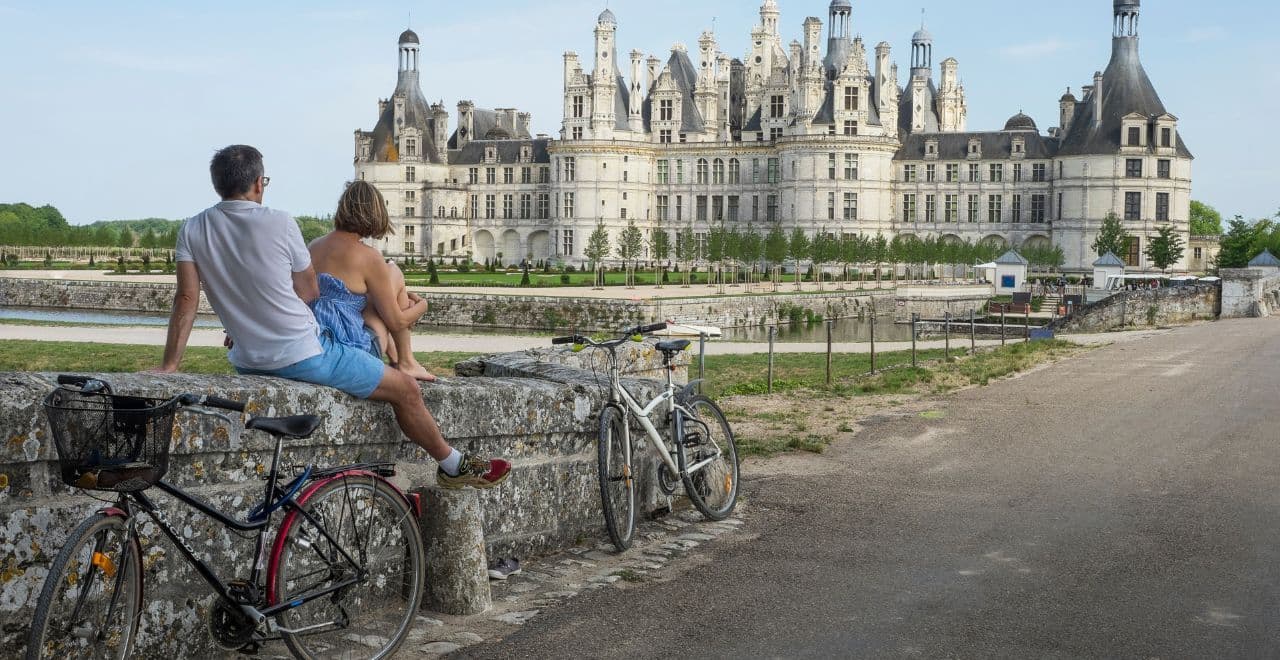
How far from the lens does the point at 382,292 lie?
533 cm

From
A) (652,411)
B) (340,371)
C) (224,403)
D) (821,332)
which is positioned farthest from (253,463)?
(821,332)

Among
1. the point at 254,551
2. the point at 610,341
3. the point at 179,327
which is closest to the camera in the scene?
the point at 254,551

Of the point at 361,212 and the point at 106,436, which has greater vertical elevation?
the point at 361,212

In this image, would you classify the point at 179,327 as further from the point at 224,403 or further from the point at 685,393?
the point at 685,393

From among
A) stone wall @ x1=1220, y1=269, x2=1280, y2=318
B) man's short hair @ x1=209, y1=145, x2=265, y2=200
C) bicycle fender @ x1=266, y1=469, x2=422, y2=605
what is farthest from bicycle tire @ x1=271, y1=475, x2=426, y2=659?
stone wall @ x1=1220, y1=269, x2=1280, y2=318

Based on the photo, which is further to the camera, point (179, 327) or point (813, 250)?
point (813, 250)

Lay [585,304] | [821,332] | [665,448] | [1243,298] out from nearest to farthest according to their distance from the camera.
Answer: [665,448], [1243,298], [585,304], [821,332]

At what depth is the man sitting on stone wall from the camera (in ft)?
14.9

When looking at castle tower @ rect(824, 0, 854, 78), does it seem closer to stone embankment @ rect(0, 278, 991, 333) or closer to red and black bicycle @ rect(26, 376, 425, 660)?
stone embankment @ rect(0, 278, 991, 333)

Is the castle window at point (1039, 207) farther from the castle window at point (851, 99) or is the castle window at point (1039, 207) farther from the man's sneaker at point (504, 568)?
the man's sneaker at point (504, 568)

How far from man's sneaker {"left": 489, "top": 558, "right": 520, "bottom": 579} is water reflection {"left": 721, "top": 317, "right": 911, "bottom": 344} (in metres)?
27.6

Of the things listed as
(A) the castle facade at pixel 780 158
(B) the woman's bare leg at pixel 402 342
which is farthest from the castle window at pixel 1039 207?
(B) the woman's bare leg at pixel 402 342

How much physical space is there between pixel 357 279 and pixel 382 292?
0.12 meters

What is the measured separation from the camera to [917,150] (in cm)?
7725
